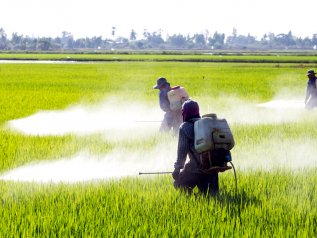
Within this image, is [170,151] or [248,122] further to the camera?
[248,122]

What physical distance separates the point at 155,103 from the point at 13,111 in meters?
4.90

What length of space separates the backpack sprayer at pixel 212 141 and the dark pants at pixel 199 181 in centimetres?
37

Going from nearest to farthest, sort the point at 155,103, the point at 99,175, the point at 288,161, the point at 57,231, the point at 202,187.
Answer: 1. the point at 57,231
2. the point at 202,187
3. the point at 99,175
4. the point at 288,161
5. the point at 155,103

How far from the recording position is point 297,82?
1133 inches

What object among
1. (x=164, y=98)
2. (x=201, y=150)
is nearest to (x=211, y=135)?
(x=201, y=150)

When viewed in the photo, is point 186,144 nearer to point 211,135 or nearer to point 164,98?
point 211,135

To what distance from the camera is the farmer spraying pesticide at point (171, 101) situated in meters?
8.80

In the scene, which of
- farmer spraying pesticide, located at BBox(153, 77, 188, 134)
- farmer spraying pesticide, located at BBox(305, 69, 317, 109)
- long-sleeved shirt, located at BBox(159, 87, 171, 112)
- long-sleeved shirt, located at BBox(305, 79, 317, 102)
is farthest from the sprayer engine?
long-sleeved shirt, located at BBox(305, 79, 317, 102)

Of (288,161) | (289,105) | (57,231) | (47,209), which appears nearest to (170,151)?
(288,161)

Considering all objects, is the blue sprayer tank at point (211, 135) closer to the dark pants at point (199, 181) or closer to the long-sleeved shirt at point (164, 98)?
the dark pants at point (199, 181)

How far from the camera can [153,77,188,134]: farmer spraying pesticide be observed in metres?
8.80

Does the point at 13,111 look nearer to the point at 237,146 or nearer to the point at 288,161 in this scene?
the point at 237,146

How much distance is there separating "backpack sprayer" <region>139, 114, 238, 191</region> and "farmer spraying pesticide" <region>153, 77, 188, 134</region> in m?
3.36

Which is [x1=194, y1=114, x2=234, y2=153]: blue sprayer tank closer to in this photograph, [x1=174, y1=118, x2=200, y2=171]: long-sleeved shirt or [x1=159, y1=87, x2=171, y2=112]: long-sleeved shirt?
[x1=174, y1=118, x2=200, y2=171]: long-sleeved shirt
